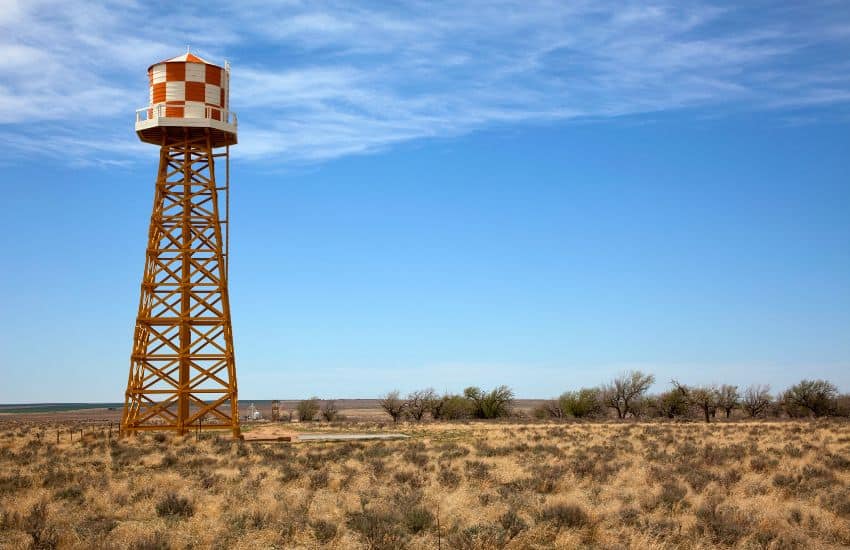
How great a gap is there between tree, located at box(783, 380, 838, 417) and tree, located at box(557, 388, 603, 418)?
1594 cm

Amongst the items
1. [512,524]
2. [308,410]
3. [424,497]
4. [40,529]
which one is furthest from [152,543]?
[308,410]

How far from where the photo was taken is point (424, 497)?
664 inches

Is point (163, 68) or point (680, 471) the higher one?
point (163, 68)

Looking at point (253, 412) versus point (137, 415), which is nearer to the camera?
point (137, 415)

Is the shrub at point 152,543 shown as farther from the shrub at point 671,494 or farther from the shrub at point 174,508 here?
the shrub at point 671,494

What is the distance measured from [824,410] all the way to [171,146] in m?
56.9

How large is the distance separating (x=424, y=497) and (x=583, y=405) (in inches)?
2213

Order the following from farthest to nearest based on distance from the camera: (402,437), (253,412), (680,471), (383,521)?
(253,412) < (402,437) < (680,471) < (383,521)

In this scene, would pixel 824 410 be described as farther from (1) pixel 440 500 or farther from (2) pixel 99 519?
(2) pixel 99 519

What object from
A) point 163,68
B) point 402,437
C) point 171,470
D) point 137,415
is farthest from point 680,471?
point 163,68

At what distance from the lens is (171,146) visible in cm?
3472

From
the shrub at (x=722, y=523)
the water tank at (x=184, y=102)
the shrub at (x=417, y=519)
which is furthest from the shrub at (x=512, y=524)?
the water tank at (x=184, y=102)

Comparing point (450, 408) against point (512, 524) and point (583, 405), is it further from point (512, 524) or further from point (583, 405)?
point (512, 524)

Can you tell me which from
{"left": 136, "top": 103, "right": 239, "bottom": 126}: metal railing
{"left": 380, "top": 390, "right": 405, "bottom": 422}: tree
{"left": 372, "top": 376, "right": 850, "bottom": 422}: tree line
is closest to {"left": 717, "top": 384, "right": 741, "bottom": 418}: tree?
{"left": 372, "top": 376, "right": 850, "bottom": 422}: tree line
